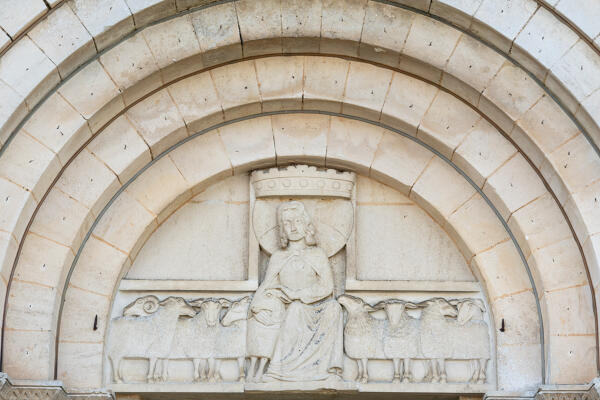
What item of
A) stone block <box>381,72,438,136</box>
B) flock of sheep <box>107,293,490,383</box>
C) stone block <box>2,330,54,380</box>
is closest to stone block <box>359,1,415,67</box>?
stone block <box>381,72,438,136</box>

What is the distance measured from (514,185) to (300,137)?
222cm

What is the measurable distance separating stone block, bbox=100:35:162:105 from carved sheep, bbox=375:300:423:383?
10.6 feet

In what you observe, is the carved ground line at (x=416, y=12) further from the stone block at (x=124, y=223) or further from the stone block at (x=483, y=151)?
the stone block at (x=124, y=223)

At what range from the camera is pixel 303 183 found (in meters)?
12.9

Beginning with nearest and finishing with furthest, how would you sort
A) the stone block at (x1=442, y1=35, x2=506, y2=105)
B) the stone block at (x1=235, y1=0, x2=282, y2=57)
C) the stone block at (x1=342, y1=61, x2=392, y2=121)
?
the stone block at (x1=442, y1=35, x2=506, y2=105) → the stone block at (x1=235, y1=0, x2=282, y2=57) → the stone block at (x1=342, y1=61, x2=392, y2=121)

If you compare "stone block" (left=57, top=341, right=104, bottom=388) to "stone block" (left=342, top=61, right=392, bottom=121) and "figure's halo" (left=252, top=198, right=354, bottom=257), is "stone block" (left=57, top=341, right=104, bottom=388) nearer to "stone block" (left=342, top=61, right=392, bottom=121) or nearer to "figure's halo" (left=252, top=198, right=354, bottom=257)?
"figure's halo" (left=252, top=198, right=354, bottom=257)

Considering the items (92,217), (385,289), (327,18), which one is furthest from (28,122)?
(385,289)

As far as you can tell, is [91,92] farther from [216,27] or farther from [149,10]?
[216,27]

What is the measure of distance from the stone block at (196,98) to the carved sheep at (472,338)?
3148 mm

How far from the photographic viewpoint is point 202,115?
12.6m

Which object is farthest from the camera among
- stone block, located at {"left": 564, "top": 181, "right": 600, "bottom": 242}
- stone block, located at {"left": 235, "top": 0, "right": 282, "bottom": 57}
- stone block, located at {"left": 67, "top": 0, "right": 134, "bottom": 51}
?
stone block, located at {"left": 235, "top": 0, "right": 282, "bottom": 57}

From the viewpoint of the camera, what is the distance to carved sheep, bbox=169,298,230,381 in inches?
485

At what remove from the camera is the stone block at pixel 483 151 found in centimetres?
1241

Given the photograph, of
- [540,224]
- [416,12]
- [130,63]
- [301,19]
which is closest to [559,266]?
[540,224]
